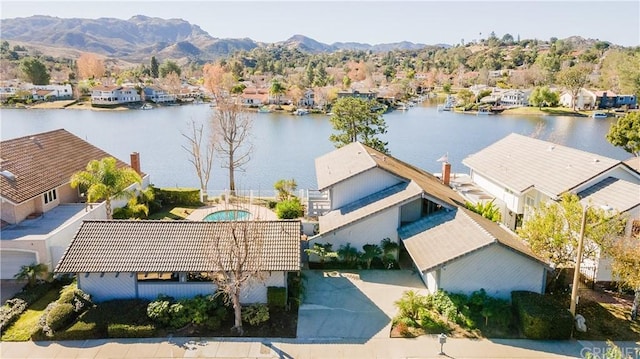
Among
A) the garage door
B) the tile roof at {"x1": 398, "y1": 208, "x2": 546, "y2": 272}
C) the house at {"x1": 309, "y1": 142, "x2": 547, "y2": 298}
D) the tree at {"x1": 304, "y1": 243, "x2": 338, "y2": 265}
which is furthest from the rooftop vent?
the tile roof at {"x1": 398, "y1": 208, "x2": 546, "y2": 272}

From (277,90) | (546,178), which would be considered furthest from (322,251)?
(277,90)

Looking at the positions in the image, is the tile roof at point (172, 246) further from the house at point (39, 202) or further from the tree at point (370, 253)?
the tree at point (370, 253)

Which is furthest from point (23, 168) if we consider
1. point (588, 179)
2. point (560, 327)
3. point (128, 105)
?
point (128, 105)

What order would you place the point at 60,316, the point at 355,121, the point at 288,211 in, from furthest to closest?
the point at 355,121
the point at 288,211
the point at 60,316

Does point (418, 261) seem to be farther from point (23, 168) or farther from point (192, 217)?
point (23, 168)

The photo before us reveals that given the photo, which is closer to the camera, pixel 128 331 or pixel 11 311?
pixel 128 331

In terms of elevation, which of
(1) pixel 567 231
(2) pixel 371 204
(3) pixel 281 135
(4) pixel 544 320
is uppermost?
(1) pixel 567 231

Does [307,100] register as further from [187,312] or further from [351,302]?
[187,312]
